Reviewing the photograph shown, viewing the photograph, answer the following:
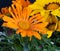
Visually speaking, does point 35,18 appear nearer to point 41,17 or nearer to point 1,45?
point 41,17

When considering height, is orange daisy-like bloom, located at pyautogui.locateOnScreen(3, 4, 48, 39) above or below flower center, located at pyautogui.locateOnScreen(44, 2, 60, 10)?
below

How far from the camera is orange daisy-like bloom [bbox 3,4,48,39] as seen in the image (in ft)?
2.18

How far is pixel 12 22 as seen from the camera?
673 mm

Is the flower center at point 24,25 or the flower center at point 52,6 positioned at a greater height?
the flower center at point 52,6

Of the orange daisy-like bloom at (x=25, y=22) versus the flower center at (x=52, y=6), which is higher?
the flower center at (x=52, y=6)

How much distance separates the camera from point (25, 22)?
720 millimetres

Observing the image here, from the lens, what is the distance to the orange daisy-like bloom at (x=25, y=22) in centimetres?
67

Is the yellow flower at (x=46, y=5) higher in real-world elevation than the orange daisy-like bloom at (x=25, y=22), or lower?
higher

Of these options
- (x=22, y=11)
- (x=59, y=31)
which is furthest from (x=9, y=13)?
(x=59, y=31)

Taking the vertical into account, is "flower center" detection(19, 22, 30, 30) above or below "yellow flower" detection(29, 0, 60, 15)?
below

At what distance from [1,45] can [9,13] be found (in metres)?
0.13

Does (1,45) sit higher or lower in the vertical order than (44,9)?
lower

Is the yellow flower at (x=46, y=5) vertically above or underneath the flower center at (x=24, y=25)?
above

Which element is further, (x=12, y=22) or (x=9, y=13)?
(x=9, y=13)
